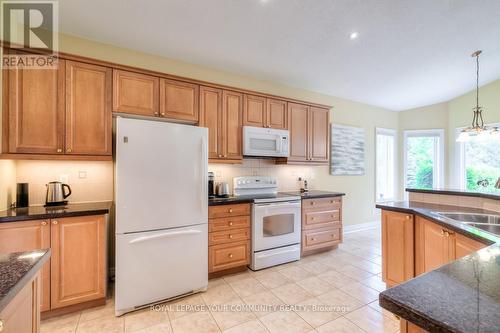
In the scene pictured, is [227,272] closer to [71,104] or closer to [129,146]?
[129,146]

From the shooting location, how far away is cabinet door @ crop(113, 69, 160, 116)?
2299 mm

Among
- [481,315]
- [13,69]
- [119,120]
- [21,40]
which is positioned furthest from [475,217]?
[21,40]

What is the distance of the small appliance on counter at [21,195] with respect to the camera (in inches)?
82.5

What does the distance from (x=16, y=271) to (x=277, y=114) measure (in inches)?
119

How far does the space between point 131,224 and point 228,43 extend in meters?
2.17

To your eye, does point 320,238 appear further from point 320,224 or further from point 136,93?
point 136,93

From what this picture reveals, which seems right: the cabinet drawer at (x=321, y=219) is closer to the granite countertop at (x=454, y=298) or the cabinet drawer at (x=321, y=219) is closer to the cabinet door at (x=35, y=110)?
the granite countertop at (x=454, y=298)

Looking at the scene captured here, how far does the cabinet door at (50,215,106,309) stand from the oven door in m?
1.59

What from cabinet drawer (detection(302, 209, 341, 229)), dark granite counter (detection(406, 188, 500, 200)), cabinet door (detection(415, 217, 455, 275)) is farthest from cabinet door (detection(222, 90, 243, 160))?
dark granite counter (detection(406, 188, 500, 200))

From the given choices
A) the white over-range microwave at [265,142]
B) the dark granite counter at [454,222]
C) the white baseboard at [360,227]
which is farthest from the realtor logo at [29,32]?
the white baseboard at [360,227]

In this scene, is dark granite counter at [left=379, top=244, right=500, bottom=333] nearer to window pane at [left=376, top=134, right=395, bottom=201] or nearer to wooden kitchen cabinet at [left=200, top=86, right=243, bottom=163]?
wooden kitchen cabinet at [left=200, top=86, right=243, bottom=163]

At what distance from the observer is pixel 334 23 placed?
2.40m

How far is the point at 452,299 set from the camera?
0.64 meters

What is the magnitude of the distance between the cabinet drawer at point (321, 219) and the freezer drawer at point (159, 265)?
155 cm
